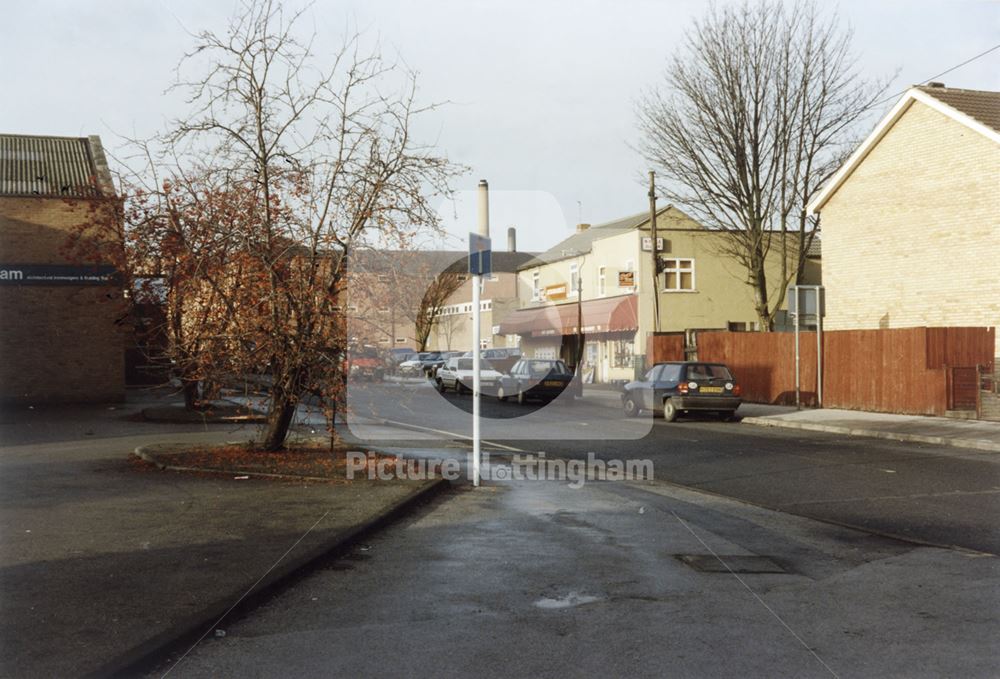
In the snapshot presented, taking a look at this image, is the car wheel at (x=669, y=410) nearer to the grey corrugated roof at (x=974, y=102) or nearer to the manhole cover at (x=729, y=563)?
the grey corrugated roof at (x=974, y=102)

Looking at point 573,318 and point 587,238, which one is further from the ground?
point 587,238

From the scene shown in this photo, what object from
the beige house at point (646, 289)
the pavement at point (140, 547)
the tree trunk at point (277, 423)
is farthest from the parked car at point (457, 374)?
the pavement at point (140, 547)

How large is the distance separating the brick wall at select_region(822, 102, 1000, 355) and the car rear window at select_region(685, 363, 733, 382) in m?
7.11

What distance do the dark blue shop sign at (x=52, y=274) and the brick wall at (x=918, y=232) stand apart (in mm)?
23128

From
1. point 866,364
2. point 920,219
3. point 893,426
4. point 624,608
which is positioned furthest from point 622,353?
point 624,608

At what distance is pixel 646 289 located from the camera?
4366 cm

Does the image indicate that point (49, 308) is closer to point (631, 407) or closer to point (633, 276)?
point (631, 407)

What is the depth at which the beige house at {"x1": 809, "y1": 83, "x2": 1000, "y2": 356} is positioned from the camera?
25.0 m

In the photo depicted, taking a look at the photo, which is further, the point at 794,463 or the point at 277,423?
the point at 794,463

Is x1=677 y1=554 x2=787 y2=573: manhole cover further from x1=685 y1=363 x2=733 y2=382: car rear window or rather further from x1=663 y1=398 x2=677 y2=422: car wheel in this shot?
x1=685 y1=363 x2=733 y2=382: car rear window

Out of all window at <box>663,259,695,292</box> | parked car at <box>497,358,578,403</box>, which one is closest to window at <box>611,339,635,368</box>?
window at <box>663,259,695,292</box>

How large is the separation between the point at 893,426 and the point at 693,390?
15.7 feet

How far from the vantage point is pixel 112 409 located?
1082 inches

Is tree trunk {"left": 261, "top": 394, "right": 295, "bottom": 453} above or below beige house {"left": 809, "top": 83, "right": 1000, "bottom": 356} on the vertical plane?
below
